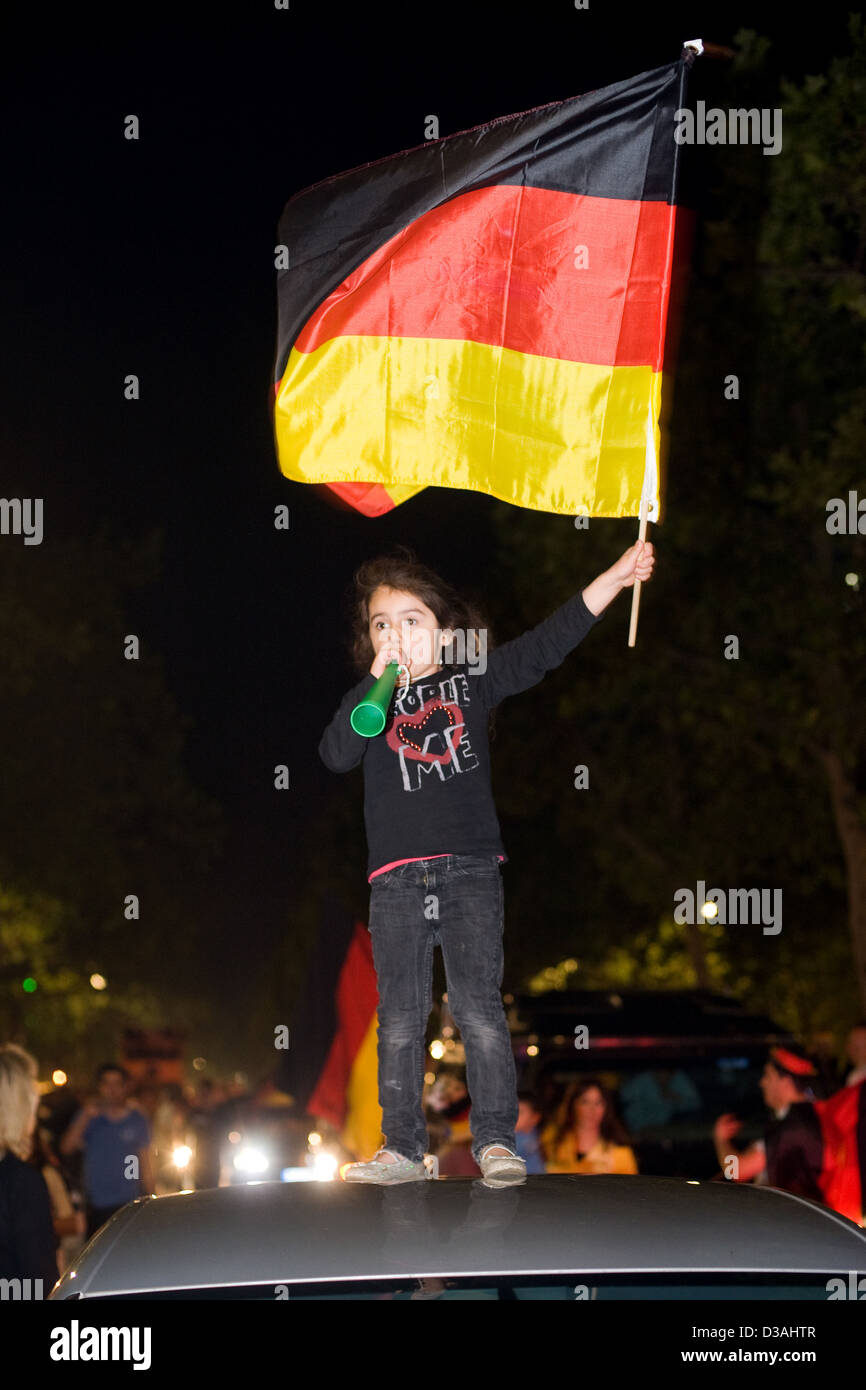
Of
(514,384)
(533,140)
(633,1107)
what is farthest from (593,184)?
(633,1107)

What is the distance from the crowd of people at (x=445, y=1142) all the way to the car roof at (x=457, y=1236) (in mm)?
674

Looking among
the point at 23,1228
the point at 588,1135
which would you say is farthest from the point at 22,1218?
the point at 588,1135

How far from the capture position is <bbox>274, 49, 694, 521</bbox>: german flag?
564 cm

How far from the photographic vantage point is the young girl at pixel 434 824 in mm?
4773

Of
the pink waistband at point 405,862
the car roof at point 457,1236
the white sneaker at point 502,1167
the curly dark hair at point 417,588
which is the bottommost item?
the white sneaker at point 502,1167

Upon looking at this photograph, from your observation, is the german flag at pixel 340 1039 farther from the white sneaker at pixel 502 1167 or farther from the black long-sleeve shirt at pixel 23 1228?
the white sneaker at pixel 502 1167

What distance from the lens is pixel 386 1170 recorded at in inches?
173
